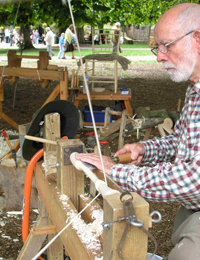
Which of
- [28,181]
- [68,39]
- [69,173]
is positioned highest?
[68,39]

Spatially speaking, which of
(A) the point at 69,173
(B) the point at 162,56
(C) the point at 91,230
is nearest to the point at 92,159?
(A) the point at 69,173

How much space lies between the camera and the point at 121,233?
2.81 ft

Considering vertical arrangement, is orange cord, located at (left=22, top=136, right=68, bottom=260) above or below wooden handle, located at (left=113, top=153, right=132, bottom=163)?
below

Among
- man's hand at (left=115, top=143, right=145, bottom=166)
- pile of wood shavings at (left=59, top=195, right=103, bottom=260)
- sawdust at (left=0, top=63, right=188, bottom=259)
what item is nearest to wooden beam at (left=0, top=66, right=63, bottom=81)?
sawdust at (left=0, top=63, right=188, bottom=259)

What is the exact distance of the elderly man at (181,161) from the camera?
1.16m

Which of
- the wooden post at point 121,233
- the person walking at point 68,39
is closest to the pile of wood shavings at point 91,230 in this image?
the wooden post at point 121,233

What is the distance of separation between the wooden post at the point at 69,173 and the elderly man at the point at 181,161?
3.2 inches

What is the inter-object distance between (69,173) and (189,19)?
863 mm

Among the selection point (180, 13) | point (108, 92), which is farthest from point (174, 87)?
point (180, 13)

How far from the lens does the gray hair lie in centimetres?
128

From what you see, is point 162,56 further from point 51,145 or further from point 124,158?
point 51,145

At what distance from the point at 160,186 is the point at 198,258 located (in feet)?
0.95

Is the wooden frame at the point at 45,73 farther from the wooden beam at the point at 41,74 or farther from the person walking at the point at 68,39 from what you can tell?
the person walking at the point at 68,39

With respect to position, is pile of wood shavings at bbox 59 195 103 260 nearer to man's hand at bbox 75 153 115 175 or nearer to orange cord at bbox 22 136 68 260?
man's hand at bbox 75 153 115 175
